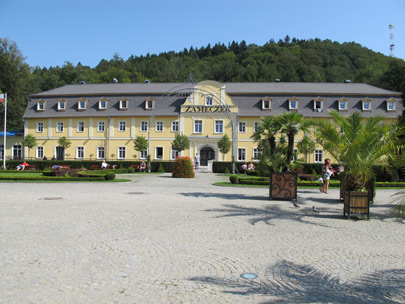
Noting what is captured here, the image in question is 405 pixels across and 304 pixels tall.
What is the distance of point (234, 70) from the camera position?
85625 mm

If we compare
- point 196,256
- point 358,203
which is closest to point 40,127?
point 358,203

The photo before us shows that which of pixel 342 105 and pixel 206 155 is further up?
pixel 342 105

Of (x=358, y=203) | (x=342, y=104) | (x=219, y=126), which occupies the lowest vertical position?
(x=358, y=203)

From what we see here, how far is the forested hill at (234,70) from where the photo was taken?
57531 mm

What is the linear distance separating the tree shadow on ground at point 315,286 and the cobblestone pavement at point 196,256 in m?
0.01

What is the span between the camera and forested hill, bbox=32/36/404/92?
73375 millimetres

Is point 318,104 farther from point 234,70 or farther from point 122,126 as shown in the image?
point 234,70

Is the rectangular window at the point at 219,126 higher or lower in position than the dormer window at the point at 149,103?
lower

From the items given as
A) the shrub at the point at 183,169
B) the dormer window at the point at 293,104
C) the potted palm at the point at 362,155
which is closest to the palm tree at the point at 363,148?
the potted palm at the point at 362,155

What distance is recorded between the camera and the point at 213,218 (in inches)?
380

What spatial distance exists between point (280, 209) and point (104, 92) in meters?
40.7

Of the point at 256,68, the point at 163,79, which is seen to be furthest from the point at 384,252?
the point at 256,68

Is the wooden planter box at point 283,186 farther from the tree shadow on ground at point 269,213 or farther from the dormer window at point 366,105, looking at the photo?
the dormer window at point 366,105

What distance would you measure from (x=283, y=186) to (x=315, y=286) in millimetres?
9277
